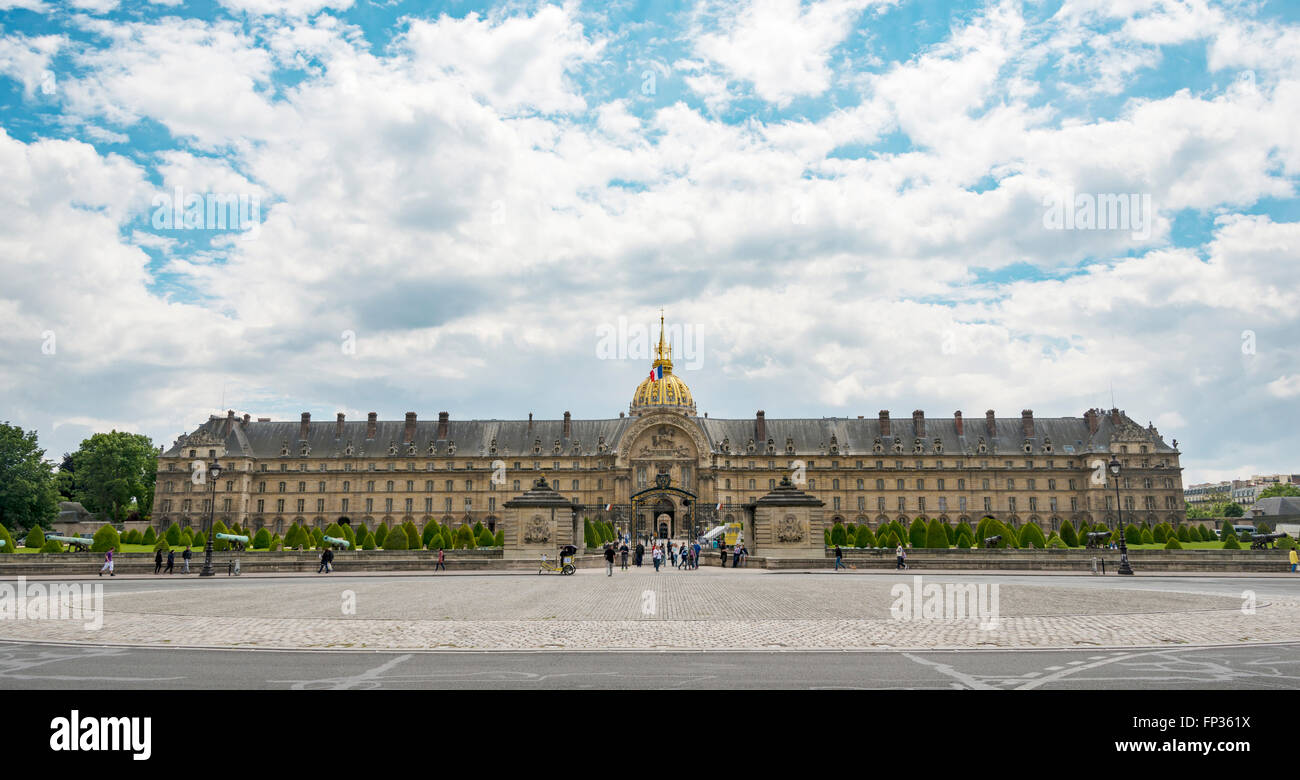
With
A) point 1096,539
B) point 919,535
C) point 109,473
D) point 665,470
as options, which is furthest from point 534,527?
point 109,473

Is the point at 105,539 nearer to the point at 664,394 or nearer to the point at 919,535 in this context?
the point at 919,535

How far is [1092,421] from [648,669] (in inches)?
4363

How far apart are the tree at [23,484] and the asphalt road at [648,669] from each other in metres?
75.6

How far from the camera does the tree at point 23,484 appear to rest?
2864 inches

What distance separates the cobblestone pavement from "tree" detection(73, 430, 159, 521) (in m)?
86.0

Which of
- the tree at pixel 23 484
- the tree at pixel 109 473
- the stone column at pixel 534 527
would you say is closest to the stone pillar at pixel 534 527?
the stone column at pixel 534 527

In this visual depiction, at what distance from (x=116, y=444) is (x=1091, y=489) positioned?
397ft

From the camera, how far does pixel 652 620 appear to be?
1723 centimetres

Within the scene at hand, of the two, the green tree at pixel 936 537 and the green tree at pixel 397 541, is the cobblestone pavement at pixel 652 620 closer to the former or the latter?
the green tree at pixel 397 541
